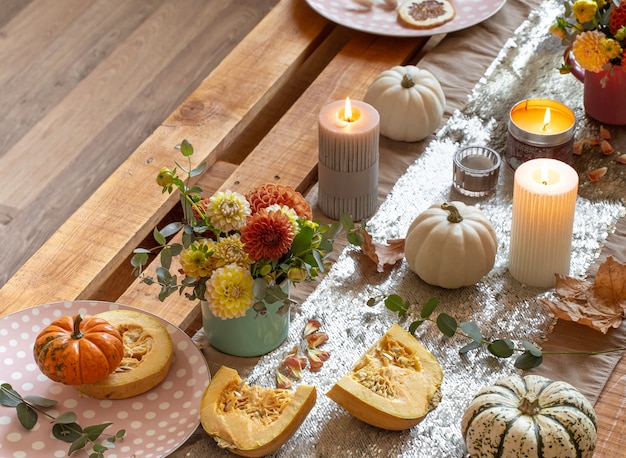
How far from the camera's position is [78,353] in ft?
3.92

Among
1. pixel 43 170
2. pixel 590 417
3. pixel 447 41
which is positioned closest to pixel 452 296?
pixel 590 417

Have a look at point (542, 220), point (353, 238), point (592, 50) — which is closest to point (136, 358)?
point (353, 238)

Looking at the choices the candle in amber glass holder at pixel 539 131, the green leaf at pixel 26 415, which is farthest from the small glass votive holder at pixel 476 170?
the green leaf at pixel 26 415

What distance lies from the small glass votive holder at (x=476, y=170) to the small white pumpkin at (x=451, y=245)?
0.17 m

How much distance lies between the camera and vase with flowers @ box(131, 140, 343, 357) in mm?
1210

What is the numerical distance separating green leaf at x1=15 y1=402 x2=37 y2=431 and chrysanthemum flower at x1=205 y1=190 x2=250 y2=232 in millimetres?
312

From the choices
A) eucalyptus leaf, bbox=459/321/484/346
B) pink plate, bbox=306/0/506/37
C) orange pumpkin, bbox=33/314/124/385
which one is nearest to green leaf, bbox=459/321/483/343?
eucalyptus leaf, bbox=459/321/484/346

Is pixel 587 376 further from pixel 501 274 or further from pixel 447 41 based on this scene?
pixel 447 41

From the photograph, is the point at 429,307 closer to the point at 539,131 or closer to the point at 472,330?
the point at 472,330

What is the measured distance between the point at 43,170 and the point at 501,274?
114cm

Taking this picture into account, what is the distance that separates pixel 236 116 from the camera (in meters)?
1.80

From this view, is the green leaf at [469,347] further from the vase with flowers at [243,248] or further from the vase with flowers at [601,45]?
the vase with flowers at [601,45]

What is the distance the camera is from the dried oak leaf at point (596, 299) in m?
1.37

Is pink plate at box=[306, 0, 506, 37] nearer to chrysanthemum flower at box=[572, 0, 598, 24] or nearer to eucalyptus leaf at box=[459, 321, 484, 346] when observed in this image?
chrysanthemum flower at box=[572, 0, 598, 24]
